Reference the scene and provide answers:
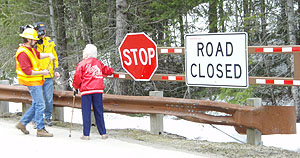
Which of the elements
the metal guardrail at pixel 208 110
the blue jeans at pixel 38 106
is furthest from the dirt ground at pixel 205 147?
the blue jeans at pixel 38 106

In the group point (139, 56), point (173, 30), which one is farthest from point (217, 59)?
point (173, 30)

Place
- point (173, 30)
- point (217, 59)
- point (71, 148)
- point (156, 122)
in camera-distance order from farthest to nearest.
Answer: point (173, 30)
point (156, 122)
point (217, 59)
point (71, 148)

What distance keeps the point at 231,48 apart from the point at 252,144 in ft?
5.35

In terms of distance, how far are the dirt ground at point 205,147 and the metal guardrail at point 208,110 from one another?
360 millimetres

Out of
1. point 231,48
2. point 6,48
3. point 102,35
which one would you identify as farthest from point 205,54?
point 6,48

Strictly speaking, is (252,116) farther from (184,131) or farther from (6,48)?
(6,48)

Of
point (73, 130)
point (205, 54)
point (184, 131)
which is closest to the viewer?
point (205, 54)

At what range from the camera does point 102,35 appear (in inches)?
615

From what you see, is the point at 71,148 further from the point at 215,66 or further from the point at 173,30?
the point at 173,30

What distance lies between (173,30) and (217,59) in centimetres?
706

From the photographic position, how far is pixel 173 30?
14.3 m

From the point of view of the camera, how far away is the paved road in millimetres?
5914

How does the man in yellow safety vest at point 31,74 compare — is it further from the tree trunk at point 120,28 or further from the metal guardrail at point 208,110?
the tree trunk at point 120,28

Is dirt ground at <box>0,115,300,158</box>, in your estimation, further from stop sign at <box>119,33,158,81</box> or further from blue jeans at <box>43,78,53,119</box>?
stop sign at <box>119,33,158,81</box>
